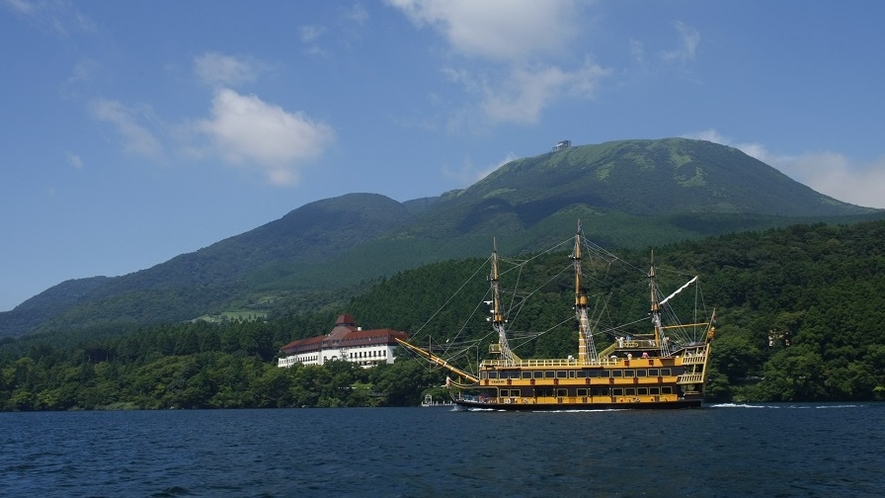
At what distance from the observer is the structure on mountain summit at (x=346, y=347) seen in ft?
558

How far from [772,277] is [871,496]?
10392cm

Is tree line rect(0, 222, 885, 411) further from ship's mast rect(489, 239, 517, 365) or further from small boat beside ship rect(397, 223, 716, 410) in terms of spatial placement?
ship's mast rect(489, 239, 517, 365)

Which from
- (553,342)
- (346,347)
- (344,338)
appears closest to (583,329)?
(553,342)

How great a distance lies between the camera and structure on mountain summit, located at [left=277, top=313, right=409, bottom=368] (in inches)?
6698

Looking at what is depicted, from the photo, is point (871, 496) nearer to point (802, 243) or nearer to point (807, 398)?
point (807, 398)

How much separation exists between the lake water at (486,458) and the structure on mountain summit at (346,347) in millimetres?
87142

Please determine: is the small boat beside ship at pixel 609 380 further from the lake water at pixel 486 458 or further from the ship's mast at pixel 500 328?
the lake water at pixel 486 458

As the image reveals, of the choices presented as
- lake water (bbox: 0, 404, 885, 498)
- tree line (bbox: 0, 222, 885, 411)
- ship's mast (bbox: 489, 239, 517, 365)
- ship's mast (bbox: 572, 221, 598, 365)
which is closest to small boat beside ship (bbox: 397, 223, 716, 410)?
ship's mast (bbox: 572, 221, 598, 365)

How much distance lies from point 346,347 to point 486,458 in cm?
12933

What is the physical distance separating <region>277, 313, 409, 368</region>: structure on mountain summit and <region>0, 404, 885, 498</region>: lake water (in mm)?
87142

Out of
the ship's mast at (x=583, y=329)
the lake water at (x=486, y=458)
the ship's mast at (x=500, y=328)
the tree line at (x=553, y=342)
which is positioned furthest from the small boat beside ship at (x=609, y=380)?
the tree line at (x=553, y=342)

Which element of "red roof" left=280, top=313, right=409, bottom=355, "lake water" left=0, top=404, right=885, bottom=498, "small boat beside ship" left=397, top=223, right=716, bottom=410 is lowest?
"lake water" left=0, top=404, right=885, bottom=498

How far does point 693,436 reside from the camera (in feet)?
196

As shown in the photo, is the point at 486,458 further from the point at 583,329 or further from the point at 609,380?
the point at 583,329
